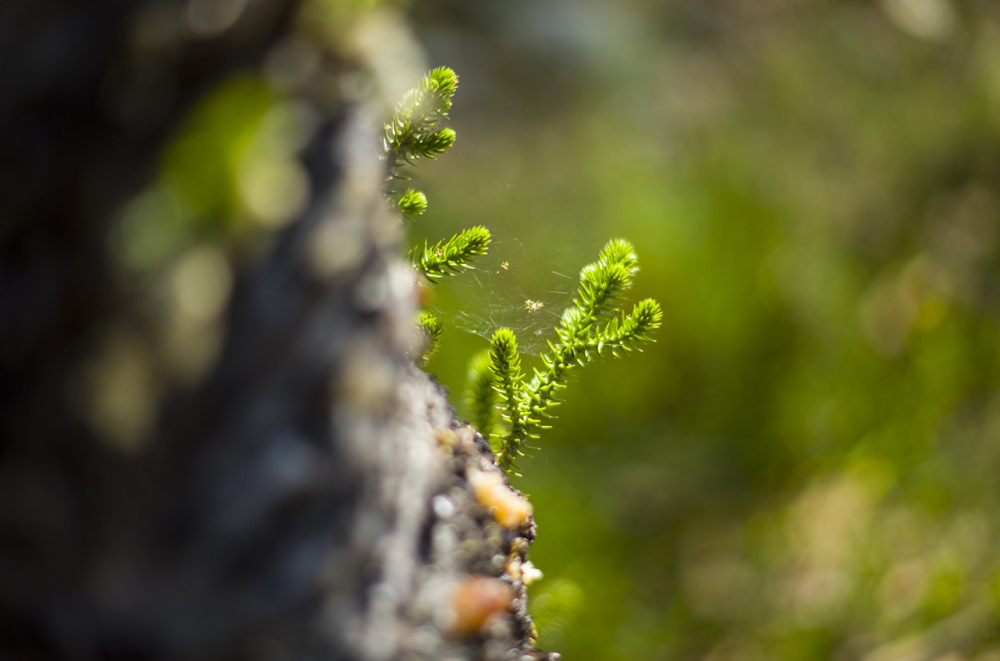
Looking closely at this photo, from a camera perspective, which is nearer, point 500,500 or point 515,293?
point 500,500

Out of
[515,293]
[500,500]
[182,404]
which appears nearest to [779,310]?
[515,293]

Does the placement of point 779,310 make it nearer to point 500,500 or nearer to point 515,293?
point 515,293

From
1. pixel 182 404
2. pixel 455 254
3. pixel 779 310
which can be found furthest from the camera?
pixel 779 310

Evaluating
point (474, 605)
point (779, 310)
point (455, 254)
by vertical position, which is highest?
point (779, 310)

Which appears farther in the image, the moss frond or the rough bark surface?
the moss frond

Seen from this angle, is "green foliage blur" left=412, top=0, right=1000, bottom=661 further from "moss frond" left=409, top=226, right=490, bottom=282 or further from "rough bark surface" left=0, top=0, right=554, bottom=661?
"rough bark surface" left=0, top=0, right=554, bottom=661

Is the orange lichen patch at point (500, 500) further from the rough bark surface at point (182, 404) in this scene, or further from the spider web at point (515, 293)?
the spider web at point (515, 293)

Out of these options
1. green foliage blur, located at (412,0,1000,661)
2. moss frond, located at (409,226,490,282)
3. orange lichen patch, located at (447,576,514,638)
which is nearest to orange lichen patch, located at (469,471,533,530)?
orange lichen patch, located at (447,576,514,638)

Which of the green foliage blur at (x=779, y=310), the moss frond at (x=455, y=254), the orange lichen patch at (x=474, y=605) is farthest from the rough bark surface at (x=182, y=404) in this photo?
the green foliage blur at (x=779, y=310)
